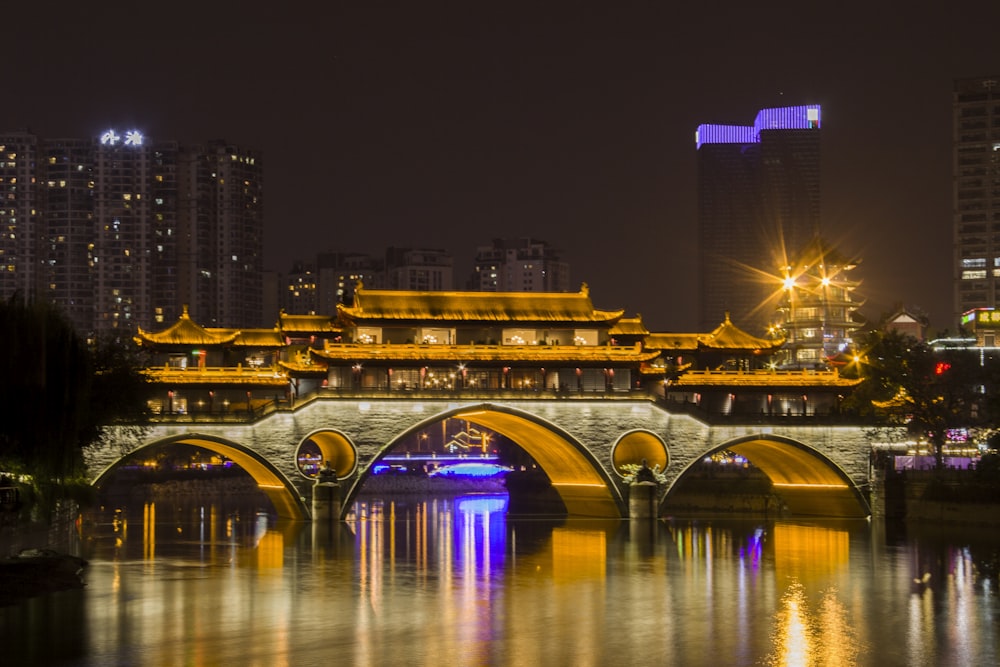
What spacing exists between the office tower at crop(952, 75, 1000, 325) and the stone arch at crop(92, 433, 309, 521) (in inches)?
3038

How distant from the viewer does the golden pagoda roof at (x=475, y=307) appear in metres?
57.6

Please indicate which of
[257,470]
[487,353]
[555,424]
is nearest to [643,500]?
[555,424]

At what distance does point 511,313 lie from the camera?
2317 inches

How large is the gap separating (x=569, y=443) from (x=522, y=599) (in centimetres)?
2266

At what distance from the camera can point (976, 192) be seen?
394ft

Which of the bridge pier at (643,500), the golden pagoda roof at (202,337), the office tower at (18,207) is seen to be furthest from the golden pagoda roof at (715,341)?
the office tower at (18,207)

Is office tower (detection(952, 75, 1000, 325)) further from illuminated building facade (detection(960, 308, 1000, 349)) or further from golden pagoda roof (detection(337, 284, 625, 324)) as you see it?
golden pagoda roof (detection(337, 284, 625, 324))

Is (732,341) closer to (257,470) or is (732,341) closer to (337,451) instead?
(337,451)

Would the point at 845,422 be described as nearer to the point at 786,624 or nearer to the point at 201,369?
the point at 201,369

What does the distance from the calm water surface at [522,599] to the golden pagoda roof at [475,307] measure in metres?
9.21

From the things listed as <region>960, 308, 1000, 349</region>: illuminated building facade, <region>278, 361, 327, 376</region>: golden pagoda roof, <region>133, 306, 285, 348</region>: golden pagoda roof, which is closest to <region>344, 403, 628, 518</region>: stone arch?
<region>278, 361, 327, 376</region>: golden pagoda roof

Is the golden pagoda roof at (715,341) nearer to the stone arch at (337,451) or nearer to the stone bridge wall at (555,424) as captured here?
the stone bridge wall at (555,424)

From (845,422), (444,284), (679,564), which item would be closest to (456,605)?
(679,564)

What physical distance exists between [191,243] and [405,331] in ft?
229
